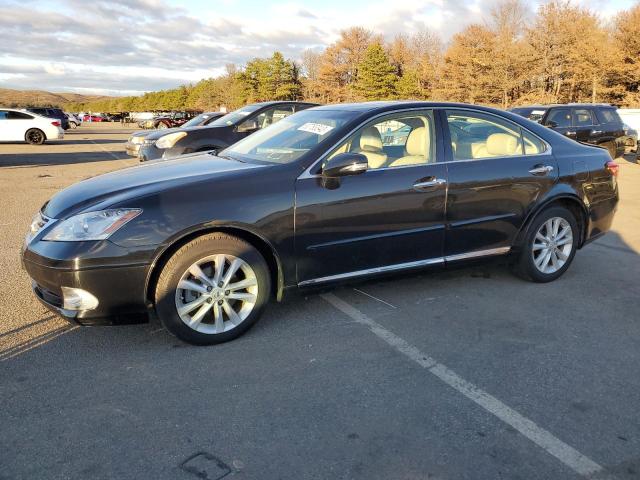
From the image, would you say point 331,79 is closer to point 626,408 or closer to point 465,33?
point 465,33

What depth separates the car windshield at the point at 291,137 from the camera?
4023 mm

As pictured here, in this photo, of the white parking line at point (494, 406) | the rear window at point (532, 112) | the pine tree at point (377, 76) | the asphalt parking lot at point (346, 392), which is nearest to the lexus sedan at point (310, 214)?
the asphalt parking lot at point (346, 392)

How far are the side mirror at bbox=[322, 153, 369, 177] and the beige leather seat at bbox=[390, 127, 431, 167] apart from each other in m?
0.47

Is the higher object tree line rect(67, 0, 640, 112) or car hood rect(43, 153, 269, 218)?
tree line rect(67, 0, 640, 112)

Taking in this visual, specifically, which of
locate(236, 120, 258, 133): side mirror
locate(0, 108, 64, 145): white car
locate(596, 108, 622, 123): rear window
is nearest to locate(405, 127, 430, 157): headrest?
locate(236, 120, 258, 133): side mirror

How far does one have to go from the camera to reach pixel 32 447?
2463mm

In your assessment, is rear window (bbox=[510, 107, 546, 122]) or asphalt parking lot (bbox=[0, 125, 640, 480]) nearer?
asphalt parking lot (bbox=[0, 125, 640, 480])

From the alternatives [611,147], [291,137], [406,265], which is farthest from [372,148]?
[611,147]

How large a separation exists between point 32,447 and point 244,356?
50.5 inches

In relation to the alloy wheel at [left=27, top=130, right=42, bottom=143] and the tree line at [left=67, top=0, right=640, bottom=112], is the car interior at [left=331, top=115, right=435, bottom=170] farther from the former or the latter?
the tree line at [left=67, top=0, right=640, bottom=112]

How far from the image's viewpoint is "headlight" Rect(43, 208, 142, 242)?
3.23 m

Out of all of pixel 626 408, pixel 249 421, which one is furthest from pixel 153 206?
pixel 626 408

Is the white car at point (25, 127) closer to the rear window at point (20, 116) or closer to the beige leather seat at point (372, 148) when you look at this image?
the rear window at point (20, 116)

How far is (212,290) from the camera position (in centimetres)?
347
